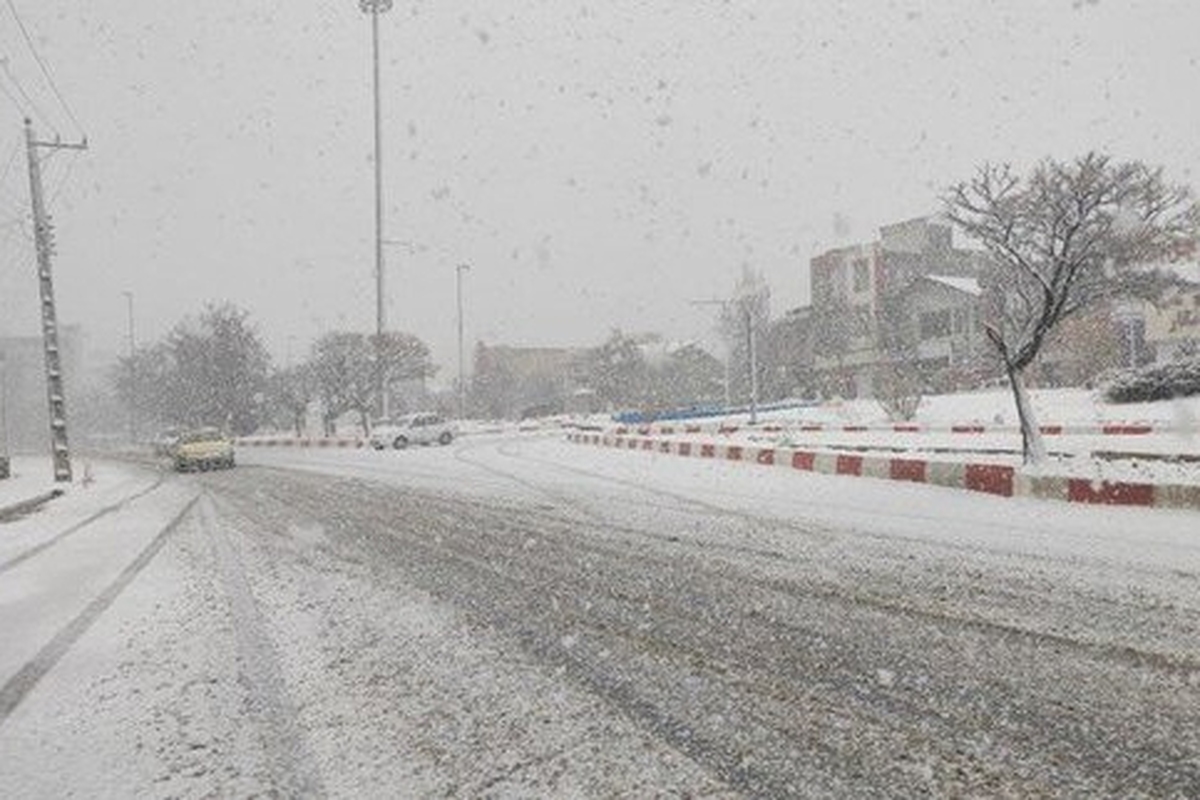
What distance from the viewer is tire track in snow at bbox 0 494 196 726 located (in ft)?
15.1

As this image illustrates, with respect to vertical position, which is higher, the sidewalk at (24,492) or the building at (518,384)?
the building at (518,384)

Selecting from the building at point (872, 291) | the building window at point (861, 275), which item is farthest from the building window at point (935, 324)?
the building window at point (861, 275)

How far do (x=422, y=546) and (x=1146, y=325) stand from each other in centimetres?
4119

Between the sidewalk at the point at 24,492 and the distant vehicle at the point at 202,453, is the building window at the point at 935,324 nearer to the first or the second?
the distant vehicle at the point at 202,453

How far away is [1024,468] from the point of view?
12406mm

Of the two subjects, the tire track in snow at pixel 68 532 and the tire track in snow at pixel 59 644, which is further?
the tire track in snow at pixel 68 532

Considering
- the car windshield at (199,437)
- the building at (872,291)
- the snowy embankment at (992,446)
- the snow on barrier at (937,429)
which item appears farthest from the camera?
the building at (872,291)

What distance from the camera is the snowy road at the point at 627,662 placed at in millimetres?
3318

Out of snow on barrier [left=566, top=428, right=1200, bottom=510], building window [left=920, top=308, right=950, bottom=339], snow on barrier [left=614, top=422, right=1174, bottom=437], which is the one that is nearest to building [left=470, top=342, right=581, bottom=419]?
building window [left=920, top=308, right=950, bottom=339]

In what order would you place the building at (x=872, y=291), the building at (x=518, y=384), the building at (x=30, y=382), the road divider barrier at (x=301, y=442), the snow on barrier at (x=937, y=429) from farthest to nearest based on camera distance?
the building at (x=30, y=382) → the building at (x=518, y=384) → the building at (x=872, y=291) → the road divider barrier at (x=301, y=442) → the snow on barrier at (x=937, y=429)

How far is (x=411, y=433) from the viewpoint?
38.5 meters

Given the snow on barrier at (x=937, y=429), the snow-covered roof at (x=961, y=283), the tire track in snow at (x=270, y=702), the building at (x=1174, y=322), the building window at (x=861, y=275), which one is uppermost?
the building window at (x=861, y=275)

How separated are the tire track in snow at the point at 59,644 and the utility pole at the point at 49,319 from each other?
17207mm

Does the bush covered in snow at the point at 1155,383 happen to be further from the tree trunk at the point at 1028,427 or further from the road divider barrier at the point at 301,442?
the road divider barrier at the point at 301,442
